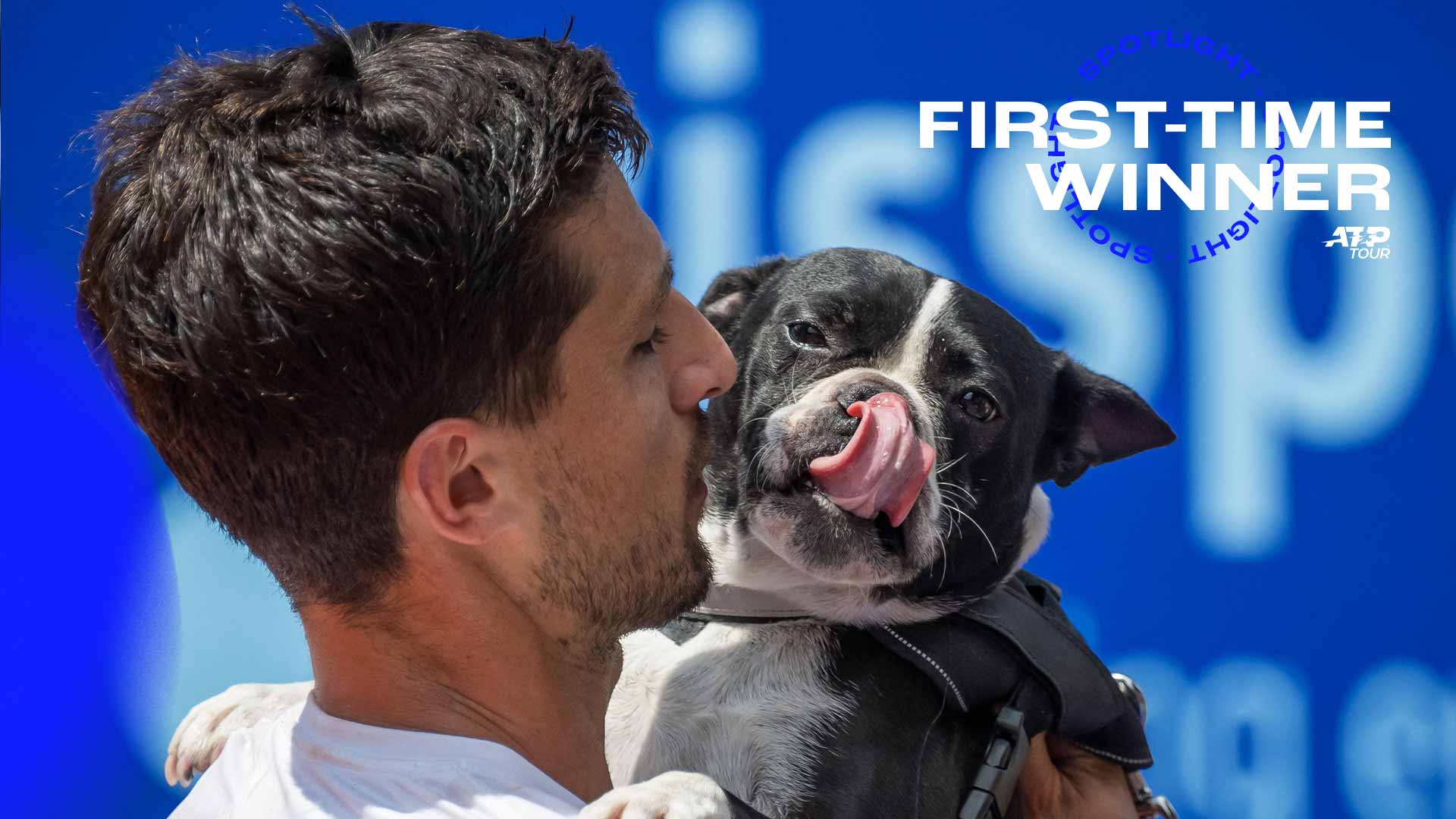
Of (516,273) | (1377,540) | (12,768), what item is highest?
(516,273)

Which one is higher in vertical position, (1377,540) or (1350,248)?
(1350,248)

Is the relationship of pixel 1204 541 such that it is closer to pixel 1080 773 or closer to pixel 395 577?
pixel 1080 773

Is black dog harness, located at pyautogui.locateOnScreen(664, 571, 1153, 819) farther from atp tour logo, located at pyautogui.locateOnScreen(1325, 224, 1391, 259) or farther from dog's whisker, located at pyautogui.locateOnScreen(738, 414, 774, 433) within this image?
atp tour logo, located at pyautogui.locateOnScreen(1325, 224, 1391, 259)

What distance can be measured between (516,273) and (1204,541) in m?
2.16

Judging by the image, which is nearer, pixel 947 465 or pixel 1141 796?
pixel 947 465

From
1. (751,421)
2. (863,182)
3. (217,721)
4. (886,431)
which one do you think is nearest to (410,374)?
(886,431)

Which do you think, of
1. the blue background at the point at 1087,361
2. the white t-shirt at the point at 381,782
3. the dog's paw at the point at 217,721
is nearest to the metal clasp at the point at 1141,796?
the blue background at the point at 1087,361

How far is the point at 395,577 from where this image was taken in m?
1.24

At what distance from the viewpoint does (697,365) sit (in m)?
1.42

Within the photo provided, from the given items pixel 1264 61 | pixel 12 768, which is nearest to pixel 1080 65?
pixel 1264 61

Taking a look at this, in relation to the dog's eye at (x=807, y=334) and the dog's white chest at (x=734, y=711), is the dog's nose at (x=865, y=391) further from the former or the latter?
the dog's white chest at (x=734, y=711)

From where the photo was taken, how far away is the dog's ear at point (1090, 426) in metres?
2.17

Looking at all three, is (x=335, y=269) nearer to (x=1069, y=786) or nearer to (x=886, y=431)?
(x=886, y=431)

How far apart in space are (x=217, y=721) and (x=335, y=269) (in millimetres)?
1075
